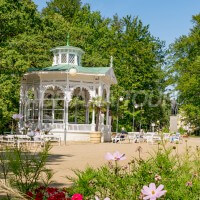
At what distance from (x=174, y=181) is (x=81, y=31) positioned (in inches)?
1558

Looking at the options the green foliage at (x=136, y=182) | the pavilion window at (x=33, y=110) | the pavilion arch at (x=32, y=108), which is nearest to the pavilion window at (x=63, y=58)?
the pavilion arch at (x=32, y=108)

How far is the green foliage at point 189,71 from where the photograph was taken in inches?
→ 1948

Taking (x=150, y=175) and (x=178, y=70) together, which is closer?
(x=150, y=175)

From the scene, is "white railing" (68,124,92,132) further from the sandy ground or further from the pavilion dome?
the sandy ground

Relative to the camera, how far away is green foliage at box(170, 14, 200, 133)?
49469 millimetres

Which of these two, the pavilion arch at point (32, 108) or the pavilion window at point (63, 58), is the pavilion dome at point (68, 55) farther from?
the pavilion arch at point (32, 108)

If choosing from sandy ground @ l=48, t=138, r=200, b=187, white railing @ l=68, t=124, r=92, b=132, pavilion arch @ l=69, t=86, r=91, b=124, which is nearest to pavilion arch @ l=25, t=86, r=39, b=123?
pavilion arch @ l=69, t=86, r=91, b=124

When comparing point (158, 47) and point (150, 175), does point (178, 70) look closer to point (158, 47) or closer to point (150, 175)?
point (158, 47)

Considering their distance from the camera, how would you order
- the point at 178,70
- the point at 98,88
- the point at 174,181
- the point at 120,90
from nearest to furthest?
1. the point at 174,181
2. the point at 98,88
3. the point at 120,90
4. the point at 178,70

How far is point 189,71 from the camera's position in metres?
52.1

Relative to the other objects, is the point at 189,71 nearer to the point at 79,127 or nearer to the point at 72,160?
the point at 79,127

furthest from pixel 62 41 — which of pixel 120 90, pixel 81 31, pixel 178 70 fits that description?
pixel 178 70

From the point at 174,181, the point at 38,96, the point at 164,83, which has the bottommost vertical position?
the point at 174,181

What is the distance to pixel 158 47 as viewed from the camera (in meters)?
49.6
